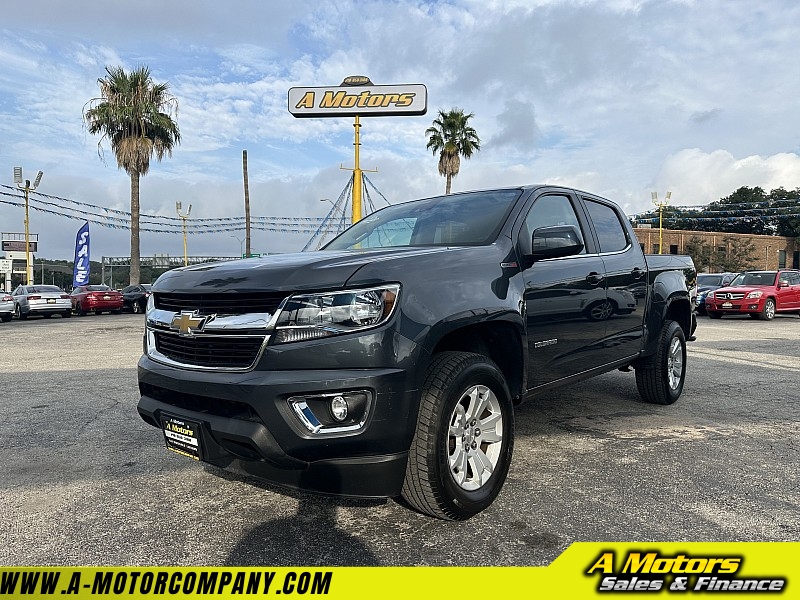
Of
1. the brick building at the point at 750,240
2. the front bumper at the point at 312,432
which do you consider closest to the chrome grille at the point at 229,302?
the front bumper at the point at 312,432

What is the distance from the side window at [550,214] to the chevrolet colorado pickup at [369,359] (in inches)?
1.4

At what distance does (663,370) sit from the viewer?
5359mm

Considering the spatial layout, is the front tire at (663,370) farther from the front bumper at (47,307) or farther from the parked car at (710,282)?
the front bumper at (47,307)

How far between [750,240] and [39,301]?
203 ft

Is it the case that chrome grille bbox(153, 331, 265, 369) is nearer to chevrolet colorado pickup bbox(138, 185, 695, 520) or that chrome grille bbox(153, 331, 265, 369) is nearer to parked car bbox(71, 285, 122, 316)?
chevrolet colorado pickup bbox(138, 185, 695, 520)

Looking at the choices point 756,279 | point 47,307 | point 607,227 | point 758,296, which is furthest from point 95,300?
point 756,279

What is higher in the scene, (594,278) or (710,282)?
(594,278)

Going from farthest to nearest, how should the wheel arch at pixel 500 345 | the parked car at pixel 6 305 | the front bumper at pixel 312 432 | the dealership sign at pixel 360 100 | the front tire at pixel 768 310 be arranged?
the dealership sign at pixel 360 100 → the parked car at pixel 6 305 → the front tire at pixel 768 310 → the wheel arch at pixel 500 345 → the front bumper at pixel 312 432

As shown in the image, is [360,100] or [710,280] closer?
[710,280]

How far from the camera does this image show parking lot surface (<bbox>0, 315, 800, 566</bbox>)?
271 cm

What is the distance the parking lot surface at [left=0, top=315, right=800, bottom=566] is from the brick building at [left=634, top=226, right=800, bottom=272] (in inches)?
2048

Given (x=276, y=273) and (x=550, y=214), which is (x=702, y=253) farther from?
(x=276, y=273)

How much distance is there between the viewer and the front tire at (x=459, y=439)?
269cm

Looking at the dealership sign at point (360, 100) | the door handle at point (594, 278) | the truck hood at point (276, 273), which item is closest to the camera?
the truck hood at point (276, 273)
